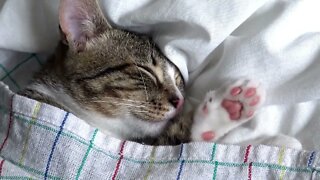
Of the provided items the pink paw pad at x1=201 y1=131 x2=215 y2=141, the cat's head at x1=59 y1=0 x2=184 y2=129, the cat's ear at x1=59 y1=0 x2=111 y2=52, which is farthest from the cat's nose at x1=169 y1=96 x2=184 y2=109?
the cat's ear at x1=59 y1=0 x2=111 y2=52

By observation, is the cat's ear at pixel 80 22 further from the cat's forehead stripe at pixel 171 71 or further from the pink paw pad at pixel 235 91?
the pink paw pad at pixel 235 91

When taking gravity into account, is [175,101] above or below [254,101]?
below

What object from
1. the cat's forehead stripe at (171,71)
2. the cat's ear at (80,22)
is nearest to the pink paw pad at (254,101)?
the cat's forehead stripe at (171,71)

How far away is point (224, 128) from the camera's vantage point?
3.40ft

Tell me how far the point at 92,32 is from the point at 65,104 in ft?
0.63

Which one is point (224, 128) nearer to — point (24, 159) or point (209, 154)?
point (209, 154)

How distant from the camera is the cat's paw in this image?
1009 millimetres

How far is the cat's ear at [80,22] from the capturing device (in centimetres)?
109

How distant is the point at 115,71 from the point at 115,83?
0.10ft

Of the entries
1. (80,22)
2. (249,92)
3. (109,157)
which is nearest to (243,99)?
(249,92)

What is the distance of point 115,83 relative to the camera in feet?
3.81

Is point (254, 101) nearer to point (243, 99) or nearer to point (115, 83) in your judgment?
point (243, 99)

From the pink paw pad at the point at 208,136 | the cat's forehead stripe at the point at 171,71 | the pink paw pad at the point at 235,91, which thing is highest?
the pink paw pad at the point at 235,91

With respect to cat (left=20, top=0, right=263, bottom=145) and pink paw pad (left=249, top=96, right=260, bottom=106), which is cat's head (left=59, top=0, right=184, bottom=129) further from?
pink paw pad (left=249, top=96, right=260, bottom=106)
